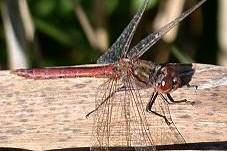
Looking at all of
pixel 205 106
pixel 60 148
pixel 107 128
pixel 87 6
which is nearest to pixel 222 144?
pixel 205 106

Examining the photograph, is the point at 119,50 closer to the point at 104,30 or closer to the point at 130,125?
the point at 104,30

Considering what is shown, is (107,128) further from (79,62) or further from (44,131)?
(79,62)

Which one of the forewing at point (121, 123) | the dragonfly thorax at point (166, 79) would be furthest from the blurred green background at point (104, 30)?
the forewing at point (121, 123)

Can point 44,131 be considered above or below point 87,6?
below

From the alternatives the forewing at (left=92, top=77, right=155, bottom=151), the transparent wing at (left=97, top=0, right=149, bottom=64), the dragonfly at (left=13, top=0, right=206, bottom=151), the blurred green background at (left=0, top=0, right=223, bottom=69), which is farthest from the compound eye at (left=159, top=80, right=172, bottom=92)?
the blurred green background at (left=0, top=0, right=223, bottom=69)

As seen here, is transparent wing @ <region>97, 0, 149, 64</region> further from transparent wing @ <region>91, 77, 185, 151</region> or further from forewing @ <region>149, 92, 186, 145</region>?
forewing @ <region>149, 92, 186, 145</region>

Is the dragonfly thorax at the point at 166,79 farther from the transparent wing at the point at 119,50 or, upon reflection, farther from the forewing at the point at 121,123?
the transparent wing at the point at 119,50
